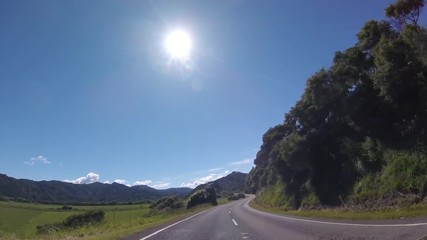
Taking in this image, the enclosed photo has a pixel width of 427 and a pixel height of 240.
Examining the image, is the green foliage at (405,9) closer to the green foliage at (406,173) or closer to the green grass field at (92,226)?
the green foliage at (406,173)

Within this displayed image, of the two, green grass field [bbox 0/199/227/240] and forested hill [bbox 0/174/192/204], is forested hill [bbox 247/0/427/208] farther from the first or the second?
forested hill [bbox 0/174/192/204]

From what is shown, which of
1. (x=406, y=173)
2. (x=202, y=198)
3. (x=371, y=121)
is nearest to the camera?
(x=406, y=173)

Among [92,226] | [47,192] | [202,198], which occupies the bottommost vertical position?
[92,226]

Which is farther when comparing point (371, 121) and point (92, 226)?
point (371, 121)

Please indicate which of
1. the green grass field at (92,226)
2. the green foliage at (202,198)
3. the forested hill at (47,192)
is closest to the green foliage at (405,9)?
the green grass field at (92,226)

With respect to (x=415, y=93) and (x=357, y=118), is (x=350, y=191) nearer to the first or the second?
(x=357, y=118)

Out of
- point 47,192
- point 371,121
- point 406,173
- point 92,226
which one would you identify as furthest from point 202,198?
point 47,192

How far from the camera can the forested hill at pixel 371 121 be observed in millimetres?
23188

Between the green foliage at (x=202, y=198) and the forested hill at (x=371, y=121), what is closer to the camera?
the forested hill at (x=371, y=121)

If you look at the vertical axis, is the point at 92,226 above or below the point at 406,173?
below

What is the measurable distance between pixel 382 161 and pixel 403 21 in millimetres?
9380

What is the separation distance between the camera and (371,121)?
27750 mm

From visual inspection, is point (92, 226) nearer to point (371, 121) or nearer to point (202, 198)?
point (371, 121)

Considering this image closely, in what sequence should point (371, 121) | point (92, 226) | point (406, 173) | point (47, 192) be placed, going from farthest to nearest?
point (47, 192)
point (371, 121)
point (92, 226)
point (406, 173)
